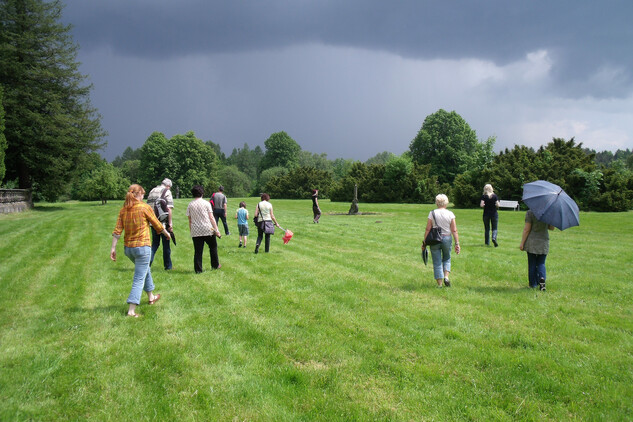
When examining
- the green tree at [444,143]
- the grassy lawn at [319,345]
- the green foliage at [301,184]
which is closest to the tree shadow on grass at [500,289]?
the grassy lawn at [319,345]

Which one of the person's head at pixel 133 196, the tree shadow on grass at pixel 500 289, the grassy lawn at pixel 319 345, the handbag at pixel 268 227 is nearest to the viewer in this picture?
the grassy lawn at pixel 319 345

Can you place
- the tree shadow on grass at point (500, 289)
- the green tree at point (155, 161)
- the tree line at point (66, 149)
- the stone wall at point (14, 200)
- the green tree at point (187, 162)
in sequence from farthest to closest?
the green tree at point (187, 162) → the green tree at point (155, 161) → the tree line at point (66, 149) → the stone wall at point (14, 200) → the tree shadow on grass at point (500, 289)

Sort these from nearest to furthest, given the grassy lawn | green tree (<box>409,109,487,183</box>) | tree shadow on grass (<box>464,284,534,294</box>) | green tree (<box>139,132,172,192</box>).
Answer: the grassy lawn → tree shadow on grass (<box>464,284,534,294</box>) → green tree (<box>409,109,487,183</box>) → green tree (<box>139,132,172,192</box>)

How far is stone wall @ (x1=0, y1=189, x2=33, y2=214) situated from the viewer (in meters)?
28.0

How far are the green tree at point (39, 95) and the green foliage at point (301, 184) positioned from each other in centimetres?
3305

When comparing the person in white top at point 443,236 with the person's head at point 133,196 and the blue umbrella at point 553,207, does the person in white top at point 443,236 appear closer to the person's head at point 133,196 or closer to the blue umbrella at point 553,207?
the blue umbrella at point 553,207

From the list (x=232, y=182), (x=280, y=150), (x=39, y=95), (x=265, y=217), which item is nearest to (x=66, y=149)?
(x=39, y=95)

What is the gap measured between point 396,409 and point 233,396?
158 centimetres

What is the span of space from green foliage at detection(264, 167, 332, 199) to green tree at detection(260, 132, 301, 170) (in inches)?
1200

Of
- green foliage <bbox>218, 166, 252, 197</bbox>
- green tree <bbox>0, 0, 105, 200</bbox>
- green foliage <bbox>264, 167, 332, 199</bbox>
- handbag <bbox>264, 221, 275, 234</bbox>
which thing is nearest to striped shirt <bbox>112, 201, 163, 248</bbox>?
handbag <bbox>264, 221, 275, 234</bbox>

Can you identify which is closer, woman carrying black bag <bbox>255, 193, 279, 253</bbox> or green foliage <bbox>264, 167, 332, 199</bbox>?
woman carrying black bag <bbox>255, 193, 279, 253</bbox>

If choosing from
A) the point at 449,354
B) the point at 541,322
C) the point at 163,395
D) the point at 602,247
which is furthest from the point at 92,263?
the point at 602,247

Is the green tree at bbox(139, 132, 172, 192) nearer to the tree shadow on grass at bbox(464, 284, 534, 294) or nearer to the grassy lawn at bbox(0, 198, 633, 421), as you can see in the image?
the grassy lawn at bbox(0, 198, 633, 421)

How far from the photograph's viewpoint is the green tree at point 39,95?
31.6 meters
